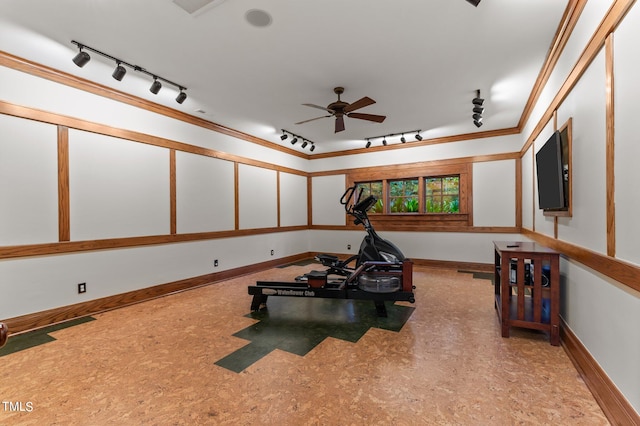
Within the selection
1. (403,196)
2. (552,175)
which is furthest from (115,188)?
(403,196)

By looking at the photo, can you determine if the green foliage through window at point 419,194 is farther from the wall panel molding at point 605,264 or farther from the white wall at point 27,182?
the white wall at point 27,182

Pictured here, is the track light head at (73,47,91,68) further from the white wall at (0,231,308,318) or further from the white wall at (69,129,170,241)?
the white wall at (0,231,308,318)

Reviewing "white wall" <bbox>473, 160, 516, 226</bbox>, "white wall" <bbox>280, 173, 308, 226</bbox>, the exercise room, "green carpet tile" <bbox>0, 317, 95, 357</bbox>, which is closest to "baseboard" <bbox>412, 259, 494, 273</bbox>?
the exercise room

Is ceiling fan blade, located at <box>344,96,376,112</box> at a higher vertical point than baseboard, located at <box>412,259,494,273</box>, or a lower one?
higher

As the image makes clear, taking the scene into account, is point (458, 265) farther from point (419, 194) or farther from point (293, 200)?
point (293, 200)

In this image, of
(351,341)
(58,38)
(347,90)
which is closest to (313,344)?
(351,341)

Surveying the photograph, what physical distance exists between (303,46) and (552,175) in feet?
9.08

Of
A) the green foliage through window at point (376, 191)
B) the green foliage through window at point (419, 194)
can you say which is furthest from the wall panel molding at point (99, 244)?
the green foliage through window at point (376, 191)

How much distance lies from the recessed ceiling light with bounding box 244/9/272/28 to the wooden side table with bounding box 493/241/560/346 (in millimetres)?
3079

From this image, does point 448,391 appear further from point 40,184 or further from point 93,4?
A: point 40,184

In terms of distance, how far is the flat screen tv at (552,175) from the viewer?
2.60 meters

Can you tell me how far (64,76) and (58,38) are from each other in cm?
81

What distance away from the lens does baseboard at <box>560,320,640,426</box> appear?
1545mm

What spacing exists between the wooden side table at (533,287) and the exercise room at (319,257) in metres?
0.02
